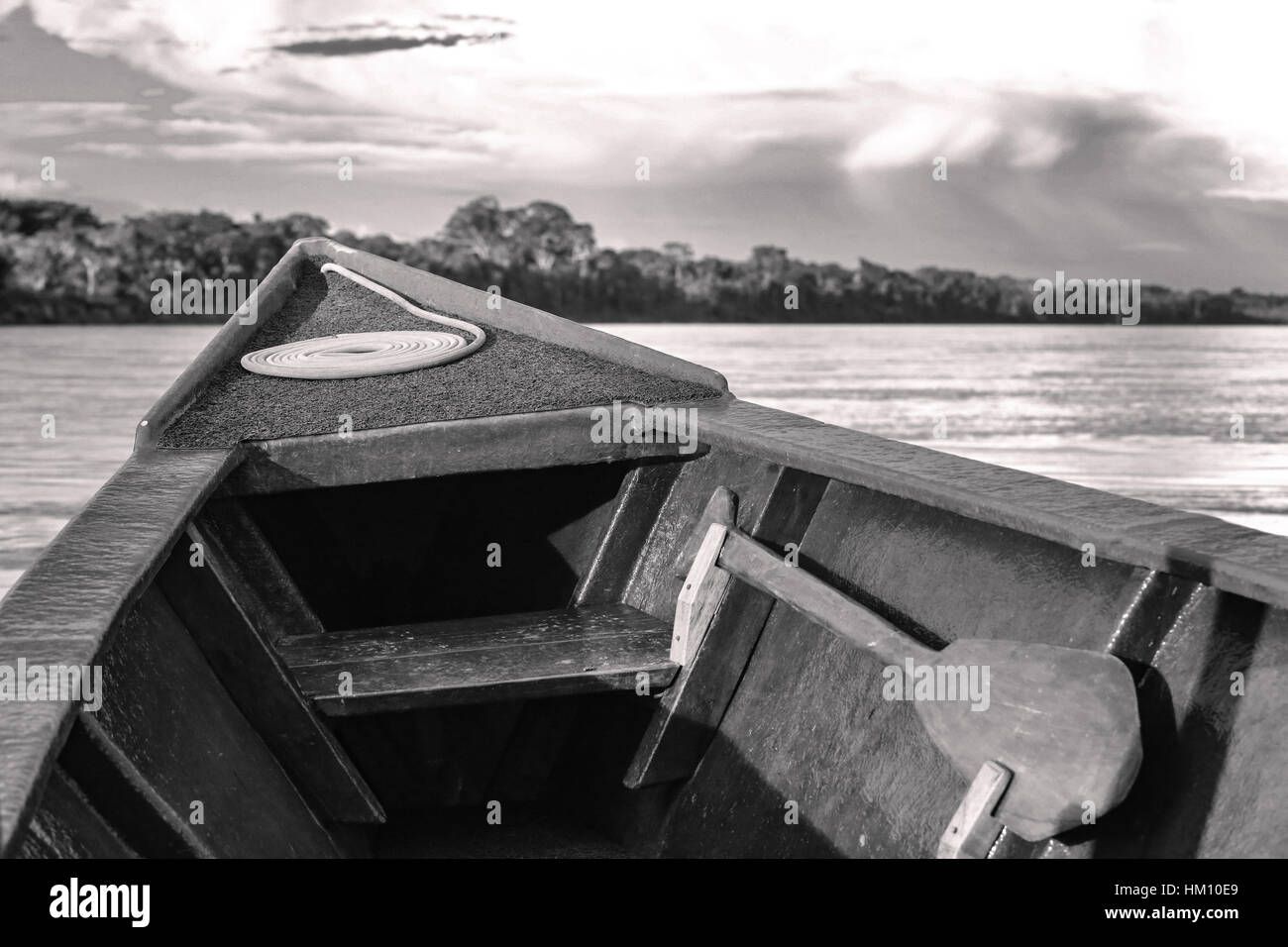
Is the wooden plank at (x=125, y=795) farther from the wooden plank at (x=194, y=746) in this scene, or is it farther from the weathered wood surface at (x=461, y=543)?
the weathered wood surface at (x=461, y=543)

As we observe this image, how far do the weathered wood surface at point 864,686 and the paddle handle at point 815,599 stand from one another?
0.41ft

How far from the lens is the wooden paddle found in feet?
6.93

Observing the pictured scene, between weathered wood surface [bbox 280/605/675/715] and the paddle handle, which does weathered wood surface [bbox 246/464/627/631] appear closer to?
weathered wood surface [bbox 280/605/675/715]

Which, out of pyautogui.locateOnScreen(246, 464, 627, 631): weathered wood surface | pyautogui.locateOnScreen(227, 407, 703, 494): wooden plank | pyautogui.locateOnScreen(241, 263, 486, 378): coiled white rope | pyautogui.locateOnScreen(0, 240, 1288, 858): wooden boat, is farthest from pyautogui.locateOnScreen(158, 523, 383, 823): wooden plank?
pyautogui.locateOnScreen(241, 263, 486, 378): coiled white rope

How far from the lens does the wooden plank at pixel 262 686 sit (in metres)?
2.82

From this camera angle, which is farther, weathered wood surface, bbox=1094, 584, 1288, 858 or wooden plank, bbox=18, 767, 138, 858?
weathered wood surface, bbox=1094, 584, 1288, 858

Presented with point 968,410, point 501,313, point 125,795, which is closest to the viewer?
point 125,795

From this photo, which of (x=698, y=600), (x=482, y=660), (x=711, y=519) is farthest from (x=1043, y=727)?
(x=482, y=660)

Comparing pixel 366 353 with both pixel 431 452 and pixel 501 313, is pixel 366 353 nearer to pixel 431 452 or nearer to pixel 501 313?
pixel 501 313

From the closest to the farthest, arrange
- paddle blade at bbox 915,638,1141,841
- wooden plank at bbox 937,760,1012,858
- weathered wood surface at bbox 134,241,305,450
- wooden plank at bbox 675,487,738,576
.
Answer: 1. paddle blade at bbox 915,638,1141,841
2. wooden plank at bbox 937,760,1012,858
3. wooden plank at bbox 675,487,738,576
4. weathered wood surface at bbox 134,241,305,450

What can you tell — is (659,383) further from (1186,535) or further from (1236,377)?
(1236,377)

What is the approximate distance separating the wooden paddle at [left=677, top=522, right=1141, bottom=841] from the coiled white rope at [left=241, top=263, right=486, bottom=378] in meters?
1.76

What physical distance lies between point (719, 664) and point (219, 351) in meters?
1.81

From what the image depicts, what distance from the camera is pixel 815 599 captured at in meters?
2.79
